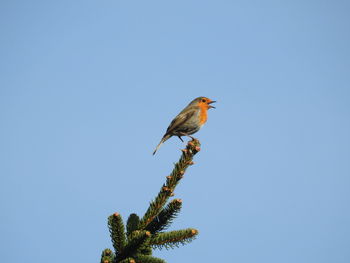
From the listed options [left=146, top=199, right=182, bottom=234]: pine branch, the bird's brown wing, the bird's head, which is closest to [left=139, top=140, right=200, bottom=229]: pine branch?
[left=146, top=199, right=182, bottom=234]: pine branch

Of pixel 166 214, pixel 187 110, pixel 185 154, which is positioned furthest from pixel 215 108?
pixel 166 214

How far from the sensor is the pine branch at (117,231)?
2729mm

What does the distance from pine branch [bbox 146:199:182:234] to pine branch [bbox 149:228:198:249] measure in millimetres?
108

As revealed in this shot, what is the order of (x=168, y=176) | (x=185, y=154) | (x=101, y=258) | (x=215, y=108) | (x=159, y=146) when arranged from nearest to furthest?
(x=101, y=258) < (x=168, y=176) < (x=185, y=154) < (x=159, y=146) < (x=215, y=108)

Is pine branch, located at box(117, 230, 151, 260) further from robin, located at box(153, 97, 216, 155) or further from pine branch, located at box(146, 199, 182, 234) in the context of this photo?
robin, located at box(153, 97, 216, 155)

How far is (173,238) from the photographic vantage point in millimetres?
2895

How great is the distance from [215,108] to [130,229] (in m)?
7.53

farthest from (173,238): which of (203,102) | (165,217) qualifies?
(203,102)

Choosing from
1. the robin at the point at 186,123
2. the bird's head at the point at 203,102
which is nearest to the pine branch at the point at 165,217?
the robin at the point at 186,123

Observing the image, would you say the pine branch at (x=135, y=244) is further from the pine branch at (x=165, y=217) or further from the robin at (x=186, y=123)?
the robin at (x=186, y=123)

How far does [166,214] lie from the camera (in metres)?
2.99

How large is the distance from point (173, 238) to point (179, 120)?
18.9 ft

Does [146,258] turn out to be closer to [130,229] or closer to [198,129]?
[130,229]

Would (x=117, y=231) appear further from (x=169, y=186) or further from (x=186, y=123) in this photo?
(x=186, y=123)
